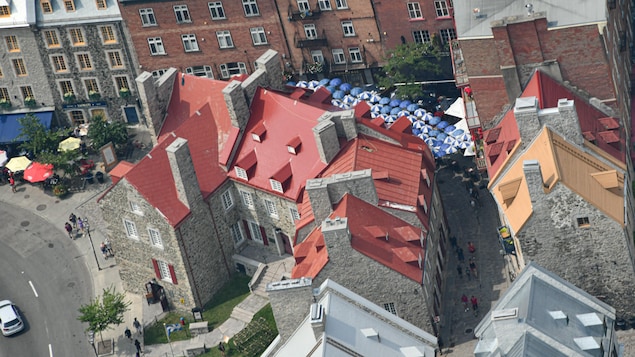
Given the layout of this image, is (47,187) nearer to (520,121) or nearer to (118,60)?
(118,60)

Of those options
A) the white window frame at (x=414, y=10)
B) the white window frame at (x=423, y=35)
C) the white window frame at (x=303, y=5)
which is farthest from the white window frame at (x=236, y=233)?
the white window frame at (x=414, y=10)

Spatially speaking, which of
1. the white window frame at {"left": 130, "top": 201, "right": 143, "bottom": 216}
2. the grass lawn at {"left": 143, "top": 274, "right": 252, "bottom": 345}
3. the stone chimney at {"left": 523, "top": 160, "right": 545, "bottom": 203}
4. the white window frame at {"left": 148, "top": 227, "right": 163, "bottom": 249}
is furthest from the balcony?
the stone chimney at {"left": 523, "top": 160, "right": 545, "bottom": 203}

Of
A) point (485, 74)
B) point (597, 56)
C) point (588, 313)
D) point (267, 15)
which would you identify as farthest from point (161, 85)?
point (588, 313)

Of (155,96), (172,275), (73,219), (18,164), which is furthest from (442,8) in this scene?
(18,164)

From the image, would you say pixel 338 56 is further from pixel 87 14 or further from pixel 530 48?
pixel 530 48

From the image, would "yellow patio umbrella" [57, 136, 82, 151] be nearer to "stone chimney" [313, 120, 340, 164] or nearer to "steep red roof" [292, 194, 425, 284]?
"stone chimney" [313, 120, 340, 164]

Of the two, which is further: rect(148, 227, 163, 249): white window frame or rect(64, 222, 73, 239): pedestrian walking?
rect(64, 222, 73, 239): pedestrian walking
